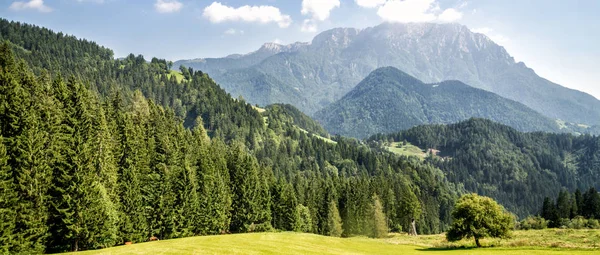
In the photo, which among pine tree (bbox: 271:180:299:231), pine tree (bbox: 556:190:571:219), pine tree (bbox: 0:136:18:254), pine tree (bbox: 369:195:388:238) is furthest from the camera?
pine tree (bbox: 556:190:571:219)

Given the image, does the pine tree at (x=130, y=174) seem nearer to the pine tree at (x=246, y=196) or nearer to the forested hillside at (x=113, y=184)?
the forested hillside at (x=113, y=184)

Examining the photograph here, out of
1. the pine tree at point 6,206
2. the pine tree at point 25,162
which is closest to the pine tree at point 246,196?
the pine tree at point 25,162

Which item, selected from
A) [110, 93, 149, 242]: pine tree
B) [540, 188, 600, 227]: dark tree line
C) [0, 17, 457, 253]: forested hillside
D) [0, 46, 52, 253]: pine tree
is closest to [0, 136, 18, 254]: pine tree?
[0, 17, 457, 253]: forested hillside

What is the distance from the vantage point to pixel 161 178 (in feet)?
237

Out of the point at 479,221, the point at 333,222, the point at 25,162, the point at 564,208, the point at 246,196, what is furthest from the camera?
the point at 564,208

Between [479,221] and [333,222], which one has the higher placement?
[479,221]

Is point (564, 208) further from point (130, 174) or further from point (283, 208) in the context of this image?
point (130, 174)

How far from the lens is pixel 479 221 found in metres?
62.8

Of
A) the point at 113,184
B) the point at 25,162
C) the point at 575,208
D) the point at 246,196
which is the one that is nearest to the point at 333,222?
the point at 246,196

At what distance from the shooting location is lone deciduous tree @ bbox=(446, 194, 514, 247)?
62422 mm

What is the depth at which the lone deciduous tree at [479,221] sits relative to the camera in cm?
6242

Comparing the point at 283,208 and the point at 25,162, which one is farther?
the point at 283,208

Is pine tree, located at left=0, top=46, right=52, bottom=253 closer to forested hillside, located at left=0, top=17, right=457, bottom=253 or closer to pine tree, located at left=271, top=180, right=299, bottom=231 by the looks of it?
forested hillside, located at left=0, top=17, right=457, bottom=253

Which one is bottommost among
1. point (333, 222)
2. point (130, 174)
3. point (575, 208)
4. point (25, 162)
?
point (575, 208)
